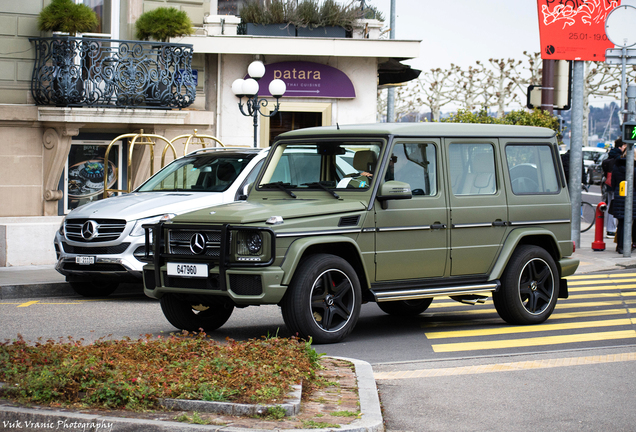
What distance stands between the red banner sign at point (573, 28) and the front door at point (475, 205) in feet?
30.1

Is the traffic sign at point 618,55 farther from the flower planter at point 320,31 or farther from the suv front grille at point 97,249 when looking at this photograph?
the suv front grille at point 97,249

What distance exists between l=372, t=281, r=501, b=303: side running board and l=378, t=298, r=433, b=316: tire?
4.32ft

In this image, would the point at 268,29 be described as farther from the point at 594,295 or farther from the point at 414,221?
the point at 414,221

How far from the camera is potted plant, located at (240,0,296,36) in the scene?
2264cm

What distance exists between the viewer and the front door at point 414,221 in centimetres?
852

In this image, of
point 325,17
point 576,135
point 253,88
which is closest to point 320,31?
point 325,17

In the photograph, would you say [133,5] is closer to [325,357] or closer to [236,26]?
[236,26]

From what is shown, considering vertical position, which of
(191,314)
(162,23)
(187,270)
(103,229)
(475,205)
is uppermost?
(162,23)

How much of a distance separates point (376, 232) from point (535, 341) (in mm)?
1899

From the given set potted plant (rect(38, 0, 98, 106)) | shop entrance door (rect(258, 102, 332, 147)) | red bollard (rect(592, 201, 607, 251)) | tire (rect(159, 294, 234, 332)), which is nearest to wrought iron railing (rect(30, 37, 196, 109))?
potted plant (rect(38, 0, 98, 106))

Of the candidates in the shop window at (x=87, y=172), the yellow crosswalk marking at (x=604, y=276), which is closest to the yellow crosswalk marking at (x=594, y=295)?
the yellow crosswalk marking at (x=604, y=276)

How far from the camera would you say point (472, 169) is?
30.5ft

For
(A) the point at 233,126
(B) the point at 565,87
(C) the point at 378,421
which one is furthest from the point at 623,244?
(C) the point at 378,421

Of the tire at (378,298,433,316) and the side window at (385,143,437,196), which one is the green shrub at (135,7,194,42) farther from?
the side window at (385,143,437,196)
